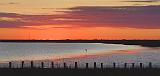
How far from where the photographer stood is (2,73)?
35.8m

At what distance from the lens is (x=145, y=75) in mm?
35312

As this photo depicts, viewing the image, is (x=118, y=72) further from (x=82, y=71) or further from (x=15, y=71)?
(x=15, y=71)

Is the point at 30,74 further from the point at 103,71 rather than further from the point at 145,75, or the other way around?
the point at 145,75

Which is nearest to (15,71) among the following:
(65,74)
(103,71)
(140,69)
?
(65,74)

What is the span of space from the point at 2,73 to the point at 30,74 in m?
2.16

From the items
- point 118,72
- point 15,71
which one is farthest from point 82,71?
point 15,71

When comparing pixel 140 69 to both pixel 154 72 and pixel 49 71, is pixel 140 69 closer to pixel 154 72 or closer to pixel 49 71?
pixel 154 72

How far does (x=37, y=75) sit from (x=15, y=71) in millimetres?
2310

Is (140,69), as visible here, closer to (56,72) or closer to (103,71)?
(103,71)

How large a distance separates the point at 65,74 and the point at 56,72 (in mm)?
964

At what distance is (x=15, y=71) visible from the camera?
36.8m

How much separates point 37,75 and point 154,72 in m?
9.02

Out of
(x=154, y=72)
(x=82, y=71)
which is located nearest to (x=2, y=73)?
(x=82, y=71)

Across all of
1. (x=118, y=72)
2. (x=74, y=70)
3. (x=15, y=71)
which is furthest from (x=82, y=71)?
(x=15, y=71)
